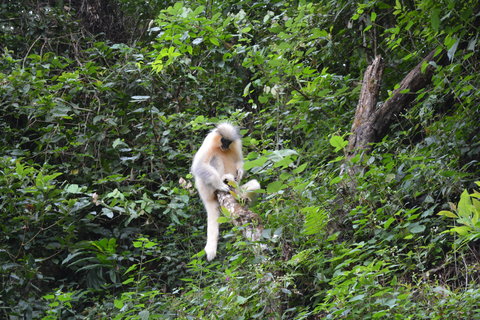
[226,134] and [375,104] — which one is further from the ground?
[375,104]

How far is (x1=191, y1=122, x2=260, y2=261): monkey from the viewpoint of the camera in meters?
5.95

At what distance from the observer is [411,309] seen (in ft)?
12.6

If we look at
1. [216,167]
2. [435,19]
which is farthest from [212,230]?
[435,19]

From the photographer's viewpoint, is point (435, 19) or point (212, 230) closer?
point (435, 19)

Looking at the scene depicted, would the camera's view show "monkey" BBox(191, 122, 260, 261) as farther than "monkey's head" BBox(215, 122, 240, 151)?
No

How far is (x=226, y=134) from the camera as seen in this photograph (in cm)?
644

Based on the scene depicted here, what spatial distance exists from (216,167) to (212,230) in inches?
36.2

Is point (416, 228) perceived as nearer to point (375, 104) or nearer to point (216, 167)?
point (375, 104)

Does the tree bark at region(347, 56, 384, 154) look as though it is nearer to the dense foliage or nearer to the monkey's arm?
the dense foliage

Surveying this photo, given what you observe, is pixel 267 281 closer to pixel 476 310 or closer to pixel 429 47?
pixel 476 310

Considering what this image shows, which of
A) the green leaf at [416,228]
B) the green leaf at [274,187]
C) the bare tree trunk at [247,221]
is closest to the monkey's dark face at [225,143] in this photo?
the bare tree trunk at [247,221]

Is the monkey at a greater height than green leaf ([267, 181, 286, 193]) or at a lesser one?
lesser

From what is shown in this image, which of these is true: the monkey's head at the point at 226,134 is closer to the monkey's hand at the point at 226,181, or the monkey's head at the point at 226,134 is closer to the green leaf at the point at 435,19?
the monkey's hand at the point at 226,181

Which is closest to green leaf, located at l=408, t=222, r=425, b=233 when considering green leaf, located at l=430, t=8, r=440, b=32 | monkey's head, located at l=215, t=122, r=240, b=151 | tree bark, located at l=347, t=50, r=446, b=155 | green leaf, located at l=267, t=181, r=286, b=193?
tree bark, located at l=347, t=50, r=446, b=155
